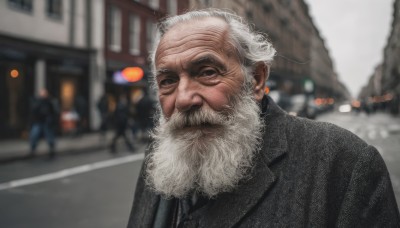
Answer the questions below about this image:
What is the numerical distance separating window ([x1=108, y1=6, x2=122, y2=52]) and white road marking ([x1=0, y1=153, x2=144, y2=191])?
431 inches

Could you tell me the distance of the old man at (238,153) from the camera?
4.58 ft

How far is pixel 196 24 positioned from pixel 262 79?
434 millimetres

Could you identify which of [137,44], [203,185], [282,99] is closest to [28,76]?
[137,44]

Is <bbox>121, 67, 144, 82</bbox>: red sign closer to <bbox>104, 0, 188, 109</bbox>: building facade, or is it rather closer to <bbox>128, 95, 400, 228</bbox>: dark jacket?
<bbox>104, 0, 188, 109</bbox>: building facade

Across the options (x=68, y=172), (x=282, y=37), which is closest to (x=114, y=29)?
(x=68, y=172)

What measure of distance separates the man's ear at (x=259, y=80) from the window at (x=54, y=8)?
53.5 feet

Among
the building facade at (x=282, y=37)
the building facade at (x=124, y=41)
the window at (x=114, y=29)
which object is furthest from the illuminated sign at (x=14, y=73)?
the building facade at (x=282, y=37)

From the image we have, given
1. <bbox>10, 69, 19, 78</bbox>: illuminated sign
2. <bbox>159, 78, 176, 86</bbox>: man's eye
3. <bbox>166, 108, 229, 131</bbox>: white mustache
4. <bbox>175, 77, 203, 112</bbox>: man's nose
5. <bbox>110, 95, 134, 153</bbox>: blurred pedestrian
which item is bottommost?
<bbox>110, 95, 134, 153</bbox>: blurred pedestrian

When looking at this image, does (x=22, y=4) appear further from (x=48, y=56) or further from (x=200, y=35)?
(x=200, y=35)

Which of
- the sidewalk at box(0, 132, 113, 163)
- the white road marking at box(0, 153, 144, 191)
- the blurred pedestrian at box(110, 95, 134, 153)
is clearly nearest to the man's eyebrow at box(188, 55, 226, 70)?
the white road marking at box(0, 153, 144, 191)

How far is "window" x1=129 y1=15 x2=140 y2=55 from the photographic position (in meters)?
21.6

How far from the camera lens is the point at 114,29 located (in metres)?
20.5

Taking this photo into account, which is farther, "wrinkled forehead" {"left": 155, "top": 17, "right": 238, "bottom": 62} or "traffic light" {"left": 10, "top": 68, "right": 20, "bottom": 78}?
"traffic light" {"left": 10, "top": 68, "right": 20, "bottom": 78}

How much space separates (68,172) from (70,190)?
1.85m
